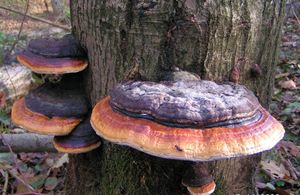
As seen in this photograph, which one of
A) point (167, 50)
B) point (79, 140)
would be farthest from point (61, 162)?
point (167, 50)

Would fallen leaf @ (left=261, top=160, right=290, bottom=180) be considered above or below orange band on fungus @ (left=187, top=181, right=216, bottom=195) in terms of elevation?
below

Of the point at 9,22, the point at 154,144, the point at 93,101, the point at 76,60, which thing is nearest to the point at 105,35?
the point at 76,60

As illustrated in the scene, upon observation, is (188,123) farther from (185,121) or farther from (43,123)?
(43,123)

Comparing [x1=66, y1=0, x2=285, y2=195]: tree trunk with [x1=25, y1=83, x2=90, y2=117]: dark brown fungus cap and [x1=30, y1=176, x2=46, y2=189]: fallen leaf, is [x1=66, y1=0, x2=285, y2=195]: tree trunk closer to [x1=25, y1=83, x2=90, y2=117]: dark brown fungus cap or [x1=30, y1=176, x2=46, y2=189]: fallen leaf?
[x1=25, y1=83, x2=90, y2=117]: dark brown fungus cap

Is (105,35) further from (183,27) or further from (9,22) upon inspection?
(9,22)

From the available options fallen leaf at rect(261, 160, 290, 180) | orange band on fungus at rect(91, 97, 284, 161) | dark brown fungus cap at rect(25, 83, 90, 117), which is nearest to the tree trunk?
dark brown fungus cap at rect(25, 83, 90, 117)

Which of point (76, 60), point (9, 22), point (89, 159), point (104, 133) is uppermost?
point (76, 60)
